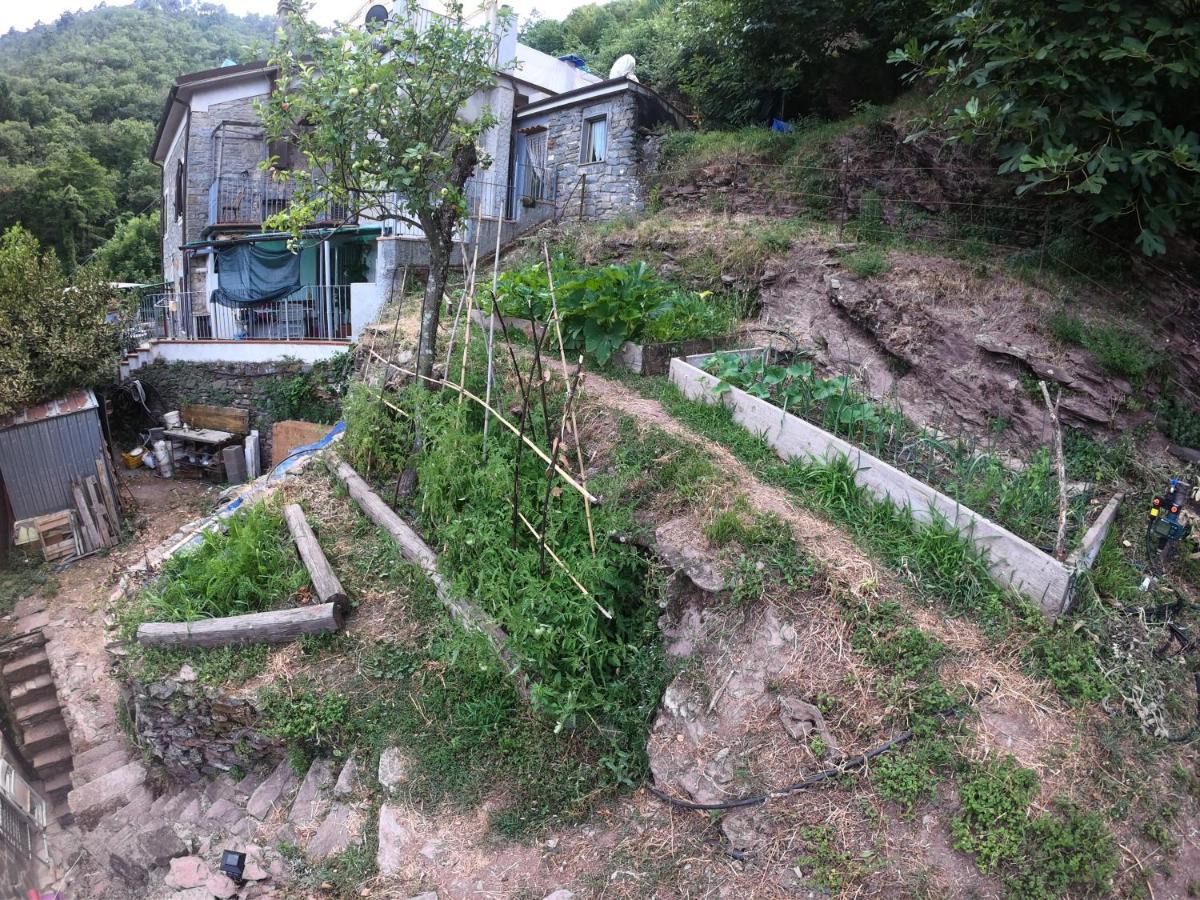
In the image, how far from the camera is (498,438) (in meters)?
5.80

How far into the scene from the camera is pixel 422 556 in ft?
17.3

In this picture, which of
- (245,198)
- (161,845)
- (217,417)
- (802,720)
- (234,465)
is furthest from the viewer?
(245,198)

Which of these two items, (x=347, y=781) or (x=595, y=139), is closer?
(x=347, y=781)

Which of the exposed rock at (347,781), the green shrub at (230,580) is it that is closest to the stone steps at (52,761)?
the green shrub at (230,580)

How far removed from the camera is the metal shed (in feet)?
33.0

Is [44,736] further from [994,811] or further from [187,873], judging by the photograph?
[994,811]

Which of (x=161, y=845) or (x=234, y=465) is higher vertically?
(x=234, y=465)

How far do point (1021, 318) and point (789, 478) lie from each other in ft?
9.77

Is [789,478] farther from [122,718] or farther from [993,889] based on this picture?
[122,718]

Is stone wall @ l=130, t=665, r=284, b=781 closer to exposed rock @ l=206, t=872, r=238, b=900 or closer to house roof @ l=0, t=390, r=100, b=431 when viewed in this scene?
exposed rock @ l=206, t=872, r=238, b=900

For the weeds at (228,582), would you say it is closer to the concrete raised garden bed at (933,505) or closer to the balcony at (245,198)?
the concrete raised garden bed at (933,505)

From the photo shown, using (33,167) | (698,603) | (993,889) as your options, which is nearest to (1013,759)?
(993,889)

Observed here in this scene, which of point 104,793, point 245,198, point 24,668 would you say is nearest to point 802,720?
point 104,793

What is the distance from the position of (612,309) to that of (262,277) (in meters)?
10.5
